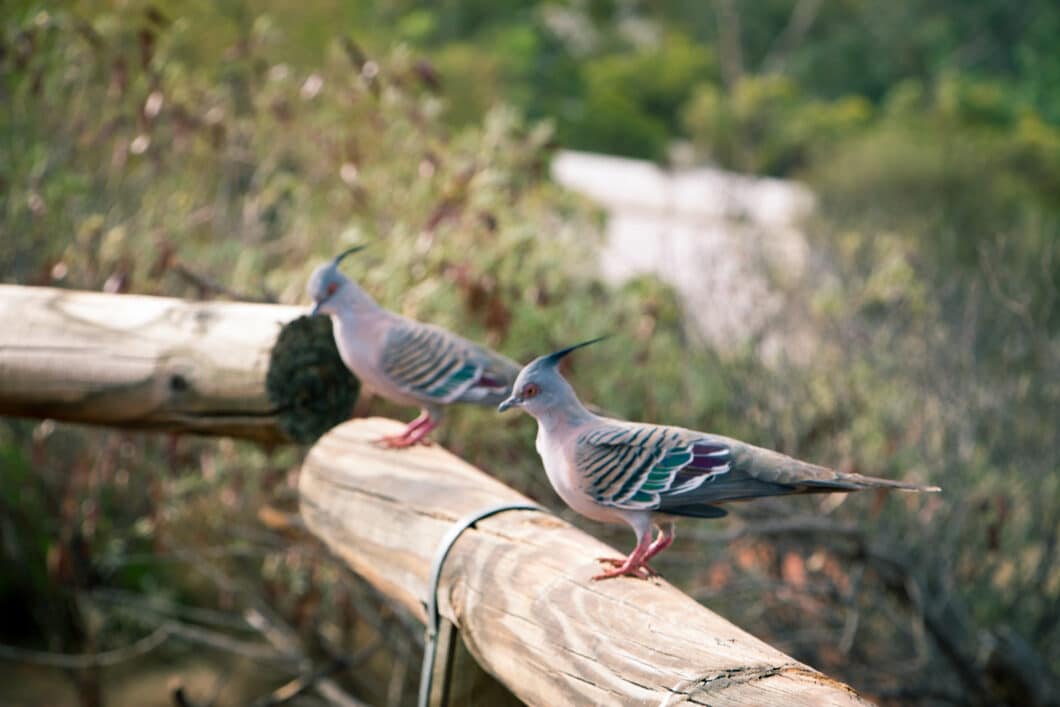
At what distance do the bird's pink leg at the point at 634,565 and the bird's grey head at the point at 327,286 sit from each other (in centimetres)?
85

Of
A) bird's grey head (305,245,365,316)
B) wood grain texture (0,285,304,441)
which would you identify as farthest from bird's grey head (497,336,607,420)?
wood grain texture (0,285,304,441)

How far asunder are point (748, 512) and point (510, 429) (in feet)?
2.89

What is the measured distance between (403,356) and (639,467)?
75 cm

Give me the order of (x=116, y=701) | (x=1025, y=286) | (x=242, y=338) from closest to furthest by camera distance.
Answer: (x=242, y=338), (x=1025, y=286), (x=116, y=701)

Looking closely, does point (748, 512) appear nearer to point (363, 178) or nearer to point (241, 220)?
point (363, 178)

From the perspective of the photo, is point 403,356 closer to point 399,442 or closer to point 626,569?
point 399,442

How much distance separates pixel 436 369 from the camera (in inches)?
96.4

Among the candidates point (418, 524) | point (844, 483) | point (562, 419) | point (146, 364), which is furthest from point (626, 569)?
point (146, 364)

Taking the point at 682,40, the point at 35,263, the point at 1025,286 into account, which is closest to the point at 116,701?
the point at 35,263

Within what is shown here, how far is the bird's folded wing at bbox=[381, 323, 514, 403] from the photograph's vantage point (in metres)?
2.43

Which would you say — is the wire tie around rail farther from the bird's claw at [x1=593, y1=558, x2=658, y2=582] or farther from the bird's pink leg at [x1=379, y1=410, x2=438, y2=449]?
the bird's pink leg at [x1=379, y1=410, x2=438, y2=449]

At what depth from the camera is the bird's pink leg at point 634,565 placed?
1.89m

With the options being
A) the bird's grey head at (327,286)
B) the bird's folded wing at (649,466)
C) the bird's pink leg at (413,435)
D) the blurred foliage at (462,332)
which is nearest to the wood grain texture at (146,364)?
the bird's grey head at (327,286)

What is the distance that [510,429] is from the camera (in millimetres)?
4145
